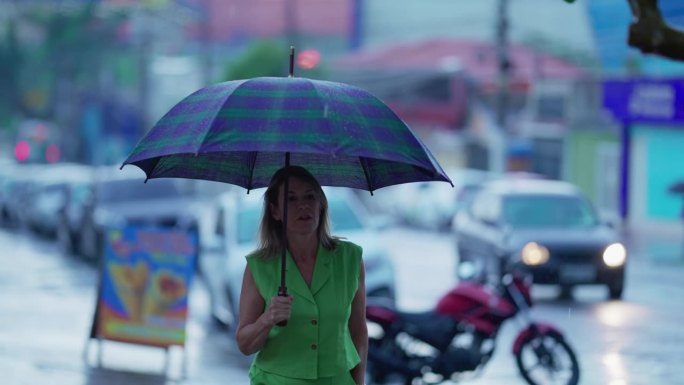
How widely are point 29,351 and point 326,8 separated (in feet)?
210

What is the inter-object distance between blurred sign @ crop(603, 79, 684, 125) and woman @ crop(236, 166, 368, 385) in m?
32.3

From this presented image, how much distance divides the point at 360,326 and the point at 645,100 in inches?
1347

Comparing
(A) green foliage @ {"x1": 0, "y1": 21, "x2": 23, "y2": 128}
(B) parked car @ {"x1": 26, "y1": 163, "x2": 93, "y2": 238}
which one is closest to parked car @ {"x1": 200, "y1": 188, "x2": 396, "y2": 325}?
(B) parked car @ {"x1": 26, "y1": 163, "x2": 93, "y2": 238}

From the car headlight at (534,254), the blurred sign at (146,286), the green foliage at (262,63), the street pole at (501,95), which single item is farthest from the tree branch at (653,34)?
the green foliage at (262,63)

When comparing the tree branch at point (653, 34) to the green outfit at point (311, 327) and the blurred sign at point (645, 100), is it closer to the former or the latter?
the green outfit at point (311, 327)

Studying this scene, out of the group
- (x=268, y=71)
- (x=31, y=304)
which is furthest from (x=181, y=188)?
(x=268, y=71)

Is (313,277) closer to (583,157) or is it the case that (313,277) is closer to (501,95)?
(501,95)

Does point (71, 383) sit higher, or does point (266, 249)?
point (266, 249)

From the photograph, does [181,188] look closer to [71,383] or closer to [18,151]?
[71,383]

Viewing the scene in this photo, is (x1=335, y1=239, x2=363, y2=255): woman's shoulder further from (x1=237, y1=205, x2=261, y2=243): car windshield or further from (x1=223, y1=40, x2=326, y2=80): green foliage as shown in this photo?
(x1=223, y1=40, x2=326, y2=80): green foliage

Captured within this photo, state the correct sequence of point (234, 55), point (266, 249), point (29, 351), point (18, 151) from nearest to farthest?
point (266, 249) → point (29, 351) → point (18, 151) → point (234, 55)

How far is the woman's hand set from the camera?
4555 millimetres

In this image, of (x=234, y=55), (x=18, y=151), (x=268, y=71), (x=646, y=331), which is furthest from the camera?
(x=234, y=55)

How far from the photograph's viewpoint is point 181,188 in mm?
25562
